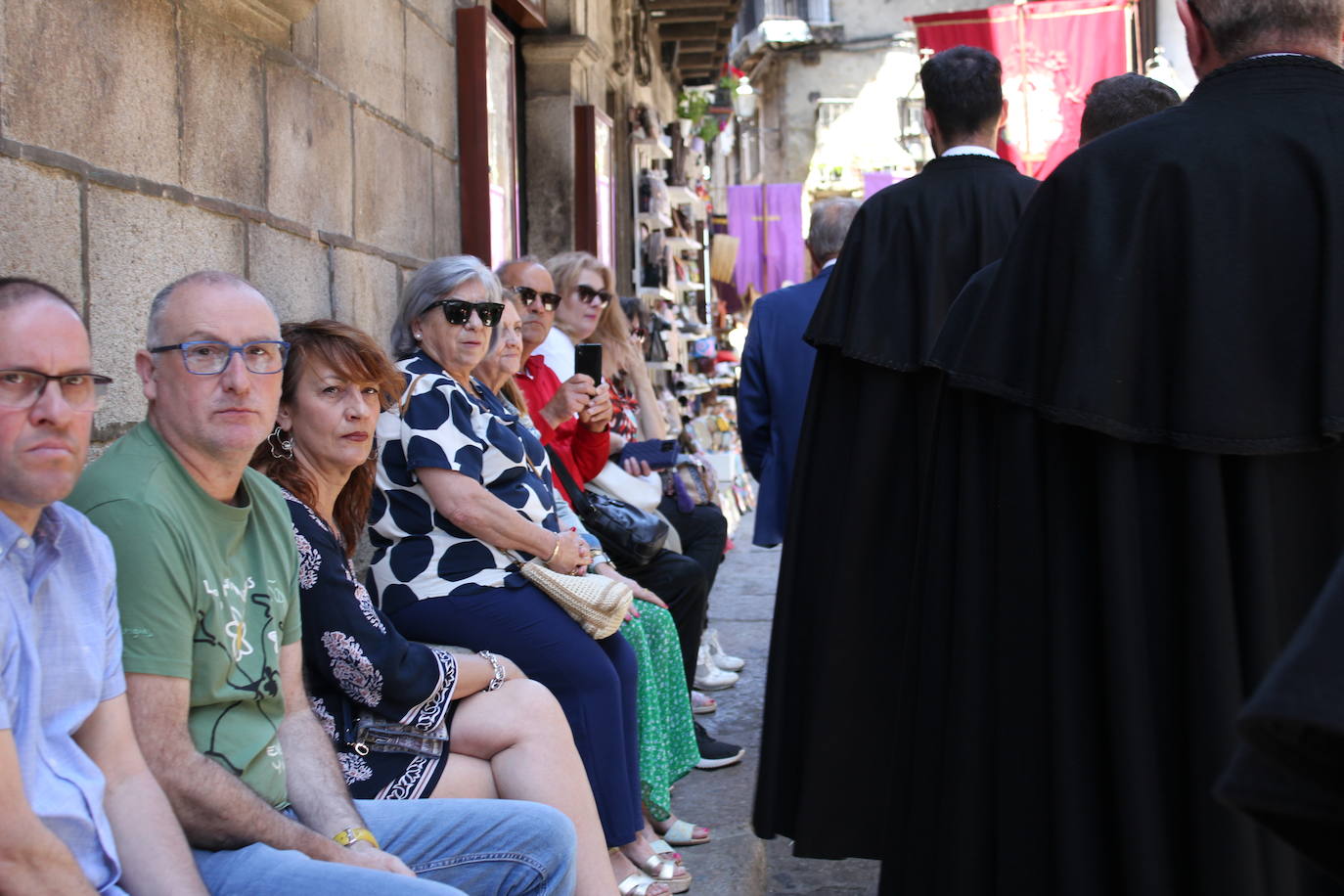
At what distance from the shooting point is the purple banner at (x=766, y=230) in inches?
825

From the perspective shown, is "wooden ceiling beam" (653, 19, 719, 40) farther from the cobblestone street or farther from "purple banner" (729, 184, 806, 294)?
"purple banner" (729, 184, 806, 294)

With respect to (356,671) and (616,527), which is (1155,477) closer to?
(356,671)

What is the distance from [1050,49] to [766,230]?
9154mm

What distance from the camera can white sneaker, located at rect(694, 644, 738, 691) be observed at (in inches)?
215

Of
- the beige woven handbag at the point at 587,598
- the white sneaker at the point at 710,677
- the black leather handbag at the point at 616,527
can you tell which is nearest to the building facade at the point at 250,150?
the black leather handbag at the point at 616,527

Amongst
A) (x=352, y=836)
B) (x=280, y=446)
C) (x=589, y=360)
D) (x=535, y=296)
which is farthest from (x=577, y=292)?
(x=352, y=836)

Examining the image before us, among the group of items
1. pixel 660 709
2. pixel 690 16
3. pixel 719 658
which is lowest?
pixel 719 658

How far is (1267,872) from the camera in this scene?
1.91m

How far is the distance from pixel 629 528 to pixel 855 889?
1.27 meters

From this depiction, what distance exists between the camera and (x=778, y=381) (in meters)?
4.82

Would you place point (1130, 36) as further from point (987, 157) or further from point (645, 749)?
point (645, 749)

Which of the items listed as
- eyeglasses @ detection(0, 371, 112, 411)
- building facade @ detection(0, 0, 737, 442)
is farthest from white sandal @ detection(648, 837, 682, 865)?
eyeglasses @ detection(0, 371, 112, 411)

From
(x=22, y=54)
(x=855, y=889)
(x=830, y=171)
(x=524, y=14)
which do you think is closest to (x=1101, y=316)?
(x=22, y=54)

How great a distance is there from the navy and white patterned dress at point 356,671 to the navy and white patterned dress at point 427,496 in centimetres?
58
